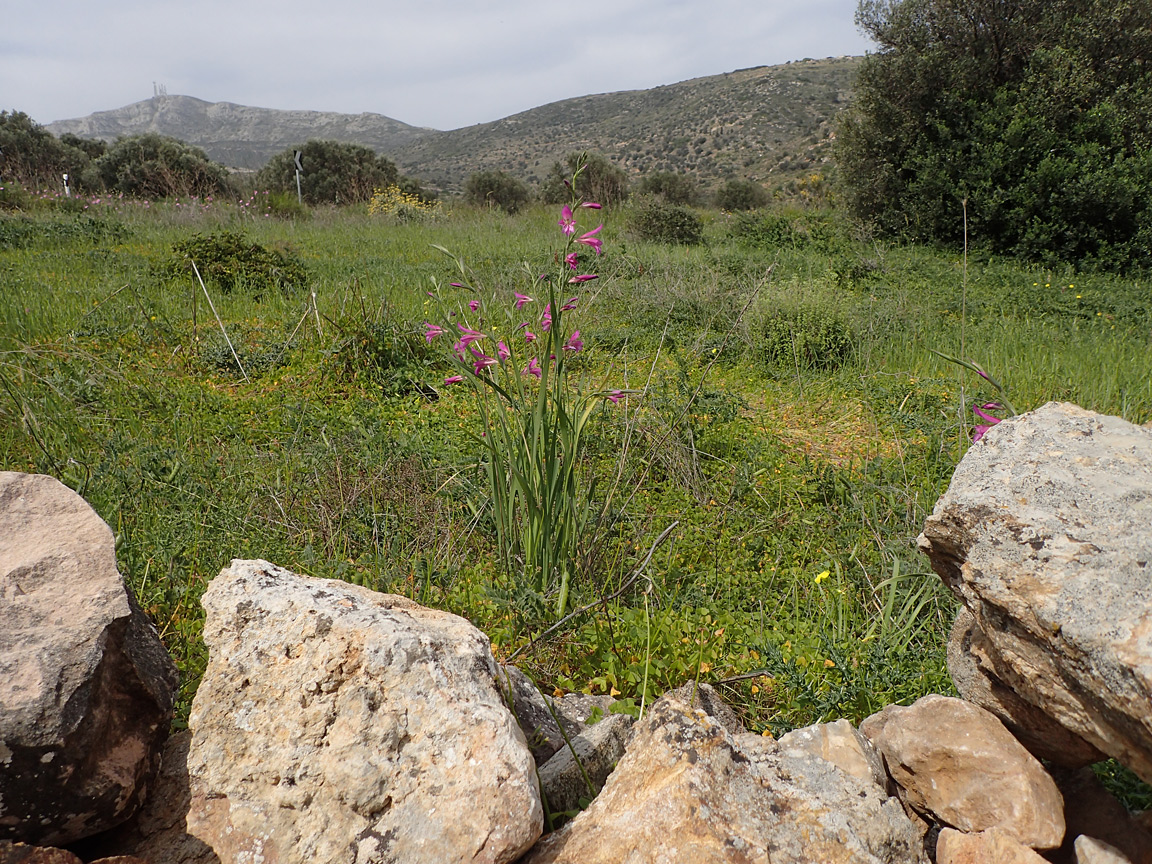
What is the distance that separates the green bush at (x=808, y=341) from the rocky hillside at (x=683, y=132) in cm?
2437

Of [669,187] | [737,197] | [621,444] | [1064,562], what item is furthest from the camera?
[737,197]

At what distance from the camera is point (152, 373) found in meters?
4.77

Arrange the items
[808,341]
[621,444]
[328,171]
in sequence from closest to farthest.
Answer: [621,444] → [808,341] → [328,171]

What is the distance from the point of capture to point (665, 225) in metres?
11.7

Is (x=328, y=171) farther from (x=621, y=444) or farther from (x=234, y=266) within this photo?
(x=621, y=444)

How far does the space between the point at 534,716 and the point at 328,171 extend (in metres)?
22.8

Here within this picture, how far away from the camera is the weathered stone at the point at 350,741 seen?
1.30 metres

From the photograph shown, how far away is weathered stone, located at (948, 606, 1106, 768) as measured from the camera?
1617 mm

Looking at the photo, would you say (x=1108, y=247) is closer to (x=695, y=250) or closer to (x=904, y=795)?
(x=695, y=250)

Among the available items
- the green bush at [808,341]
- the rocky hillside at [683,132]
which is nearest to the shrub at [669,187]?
the rocky hillside at [683,132]

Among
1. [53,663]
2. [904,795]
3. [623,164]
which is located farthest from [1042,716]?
[623,164]

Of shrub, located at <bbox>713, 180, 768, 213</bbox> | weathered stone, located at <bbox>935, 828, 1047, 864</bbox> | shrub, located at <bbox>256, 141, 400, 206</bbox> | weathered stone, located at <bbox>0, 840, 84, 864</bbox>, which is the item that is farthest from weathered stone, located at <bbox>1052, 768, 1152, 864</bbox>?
shrub, located at <bbox>256, 141, 400, 206</bbox>

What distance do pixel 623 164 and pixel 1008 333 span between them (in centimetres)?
3980

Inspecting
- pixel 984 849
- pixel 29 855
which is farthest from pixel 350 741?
pixel 984 849
